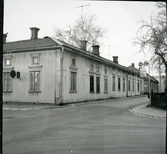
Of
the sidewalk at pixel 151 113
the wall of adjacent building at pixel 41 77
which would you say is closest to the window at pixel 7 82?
the wall of adjacent building at pixel 41 77

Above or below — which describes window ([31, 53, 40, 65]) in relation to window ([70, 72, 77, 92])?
above

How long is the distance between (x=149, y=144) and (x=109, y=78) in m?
23.7

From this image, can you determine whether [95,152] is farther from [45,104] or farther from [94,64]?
[94,64]

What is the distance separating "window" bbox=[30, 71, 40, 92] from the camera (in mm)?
18984

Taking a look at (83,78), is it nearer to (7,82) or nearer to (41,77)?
(41,77)

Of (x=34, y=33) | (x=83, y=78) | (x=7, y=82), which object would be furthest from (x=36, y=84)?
(x=34, y=33)

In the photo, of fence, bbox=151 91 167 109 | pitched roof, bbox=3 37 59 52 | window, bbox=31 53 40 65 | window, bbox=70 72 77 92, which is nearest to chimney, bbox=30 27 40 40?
pitched roof, bbox=3 37 59 52

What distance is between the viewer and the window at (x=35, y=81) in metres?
19.0

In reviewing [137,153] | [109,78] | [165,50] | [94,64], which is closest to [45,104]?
[94,64]

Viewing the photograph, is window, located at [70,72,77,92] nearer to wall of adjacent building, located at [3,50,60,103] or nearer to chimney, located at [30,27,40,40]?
wall of adjacent building, located at [3,50,60,103]

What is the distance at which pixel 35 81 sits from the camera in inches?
752

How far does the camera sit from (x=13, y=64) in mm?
20094

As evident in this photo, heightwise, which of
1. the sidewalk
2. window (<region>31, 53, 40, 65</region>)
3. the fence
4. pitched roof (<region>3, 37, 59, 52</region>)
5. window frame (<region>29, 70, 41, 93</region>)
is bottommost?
the sidewalk

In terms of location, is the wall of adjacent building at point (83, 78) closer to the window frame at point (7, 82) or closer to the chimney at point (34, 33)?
the chimney at point (34, 33)
